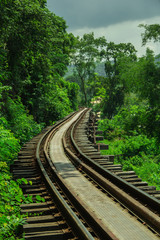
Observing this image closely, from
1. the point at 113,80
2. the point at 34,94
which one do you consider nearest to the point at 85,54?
the point at 113,80

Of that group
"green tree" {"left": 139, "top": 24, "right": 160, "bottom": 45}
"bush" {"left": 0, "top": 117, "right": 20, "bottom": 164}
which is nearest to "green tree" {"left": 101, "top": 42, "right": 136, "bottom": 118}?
"green tree" {"left": 139, "top": 24, "right": 160, "bottom": 45}

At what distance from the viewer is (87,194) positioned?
6.09 meters

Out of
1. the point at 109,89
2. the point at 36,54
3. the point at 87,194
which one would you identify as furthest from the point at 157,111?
the point at 109,89

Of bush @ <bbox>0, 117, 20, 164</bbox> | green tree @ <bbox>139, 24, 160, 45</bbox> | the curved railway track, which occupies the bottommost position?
the curved railway track

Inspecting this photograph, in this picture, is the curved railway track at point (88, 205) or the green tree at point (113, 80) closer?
the curved railway track at point (88, 205)

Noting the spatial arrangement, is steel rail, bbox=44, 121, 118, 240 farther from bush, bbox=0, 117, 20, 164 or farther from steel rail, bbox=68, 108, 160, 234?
bush, bbox=0, 117, 20, 164

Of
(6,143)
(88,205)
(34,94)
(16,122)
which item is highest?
(34,94)

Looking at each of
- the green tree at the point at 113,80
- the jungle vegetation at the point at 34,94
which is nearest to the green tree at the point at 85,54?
the green tree at the point at 113,80

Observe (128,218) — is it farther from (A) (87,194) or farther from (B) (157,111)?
(B) (157,111)

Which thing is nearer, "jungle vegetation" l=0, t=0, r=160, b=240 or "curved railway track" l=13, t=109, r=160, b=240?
"curved railway track" l=13, t=109, r=160, b=240

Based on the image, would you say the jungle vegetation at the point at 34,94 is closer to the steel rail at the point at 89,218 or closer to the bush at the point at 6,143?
the bush at the point at 6,143

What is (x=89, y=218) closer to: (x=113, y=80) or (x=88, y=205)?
(x=88, y=205)

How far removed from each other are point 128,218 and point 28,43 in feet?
39.0

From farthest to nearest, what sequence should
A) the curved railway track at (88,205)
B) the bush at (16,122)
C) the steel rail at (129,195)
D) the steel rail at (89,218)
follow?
the bush at (16,122) → the steel rail at (129,195) → the curved railway track at (88,205) → the steel rail at (89,218)
